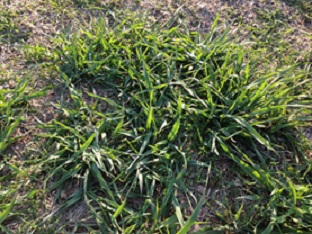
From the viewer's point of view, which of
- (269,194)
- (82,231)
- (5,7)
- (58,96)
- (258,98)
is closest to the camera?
(82,231)

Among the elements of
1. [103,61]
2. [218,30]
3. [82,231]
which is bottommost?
[82,231]

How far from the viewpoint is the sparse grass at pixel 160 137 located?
6.13 ft

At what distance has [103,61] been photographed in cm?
233

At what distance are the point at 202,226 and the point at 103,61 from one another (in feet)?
3.60

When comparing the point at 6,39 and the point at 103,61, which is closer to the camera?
the point at 103,61

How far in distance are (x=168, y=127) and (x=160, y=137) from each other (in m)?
0.08

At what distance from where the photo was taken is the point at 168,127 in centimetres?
214

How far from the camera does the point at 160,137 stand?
2.11 metres

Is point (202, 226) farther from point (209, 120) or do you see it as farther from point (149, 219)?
point (209, 120)

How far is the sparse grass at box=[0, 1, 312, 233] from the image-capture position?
1.87 metres

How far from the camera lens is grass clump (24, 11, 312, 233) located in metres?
1.88

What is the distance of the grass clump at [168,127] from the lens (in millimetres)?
1882

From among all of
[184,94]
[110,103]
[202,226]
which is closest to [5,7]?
[110,103]

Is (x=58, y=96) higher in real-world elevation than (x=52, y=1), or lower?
lower
